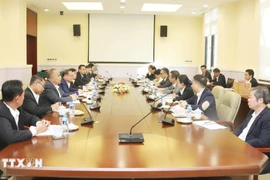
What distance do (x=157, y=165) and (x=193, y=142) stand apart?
57cm

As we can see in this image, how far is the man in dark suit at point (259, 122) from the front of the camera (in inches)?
104

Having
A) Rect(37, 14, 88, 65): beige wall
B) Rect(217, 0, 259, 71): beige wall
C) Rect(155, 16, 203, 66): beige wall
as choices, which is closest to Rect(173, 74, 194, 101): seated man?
Rect(217, 0, 259, 71): beige wall

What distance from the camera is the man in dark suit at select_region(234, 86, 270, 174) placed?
2.64m

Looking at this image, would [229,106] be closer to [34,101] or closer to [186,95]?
[186,95]

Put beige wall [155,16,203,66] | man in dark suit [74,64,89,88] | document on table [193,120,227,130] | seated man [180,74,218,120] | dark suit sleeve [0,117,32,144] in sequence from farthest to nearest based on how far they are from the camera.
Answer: beige wall [155,16,203,66] → man in dark suit [74,64,89,88] → seated man [180,74,218,120] → document on table [193,120,227,130] → dark suit sleeve [0,117,32,144]

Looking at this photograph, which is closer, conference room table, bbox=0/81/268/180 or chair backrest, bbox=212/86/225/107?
conference room table, bbox=0/81/268/180

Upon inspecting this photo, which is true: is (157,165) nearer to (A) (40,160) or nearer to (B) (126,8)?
(A) (40,160)

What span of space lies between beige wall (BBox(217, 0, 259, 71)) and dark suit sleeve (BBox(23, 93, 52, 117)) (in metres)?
6.63

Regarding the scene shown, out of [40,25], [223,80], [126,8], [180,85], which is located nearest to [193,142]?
[180,85]

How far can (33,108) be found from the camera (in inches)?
138

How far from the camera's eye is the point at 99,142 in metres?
2.25

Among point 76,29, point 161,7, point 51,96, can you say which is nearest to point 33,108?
point 51,96

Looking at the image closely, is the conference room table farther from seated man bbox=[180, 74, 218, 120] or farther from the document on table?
seated man bbox=[180, 74, 218, 120]

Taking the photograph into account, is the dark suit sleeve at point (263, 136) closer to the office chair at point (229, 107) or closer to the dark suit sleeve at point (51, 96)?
the office chair at point (229, 107)
